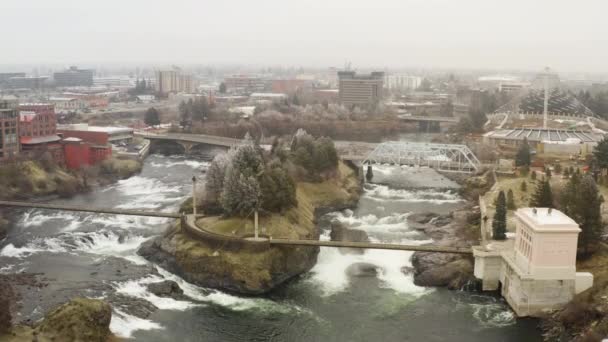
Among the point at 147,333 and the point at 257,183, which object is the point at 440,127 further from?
the point at 147,333

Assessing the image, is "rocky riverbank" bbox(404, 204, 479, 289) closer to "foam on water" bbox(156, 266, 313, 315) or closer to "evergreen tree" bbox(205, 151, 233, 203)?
"foam on water" bbox(156, 266, 313, 315)

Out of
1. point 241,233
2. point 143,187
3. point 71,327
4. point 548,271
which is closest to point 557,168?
point 548,271

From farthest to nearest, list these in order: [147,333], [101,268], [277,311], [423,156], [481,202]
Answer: [423,156], [481,202], [101,268], [277,311], [147,333]

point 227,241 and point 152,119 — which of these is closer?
point 227,241

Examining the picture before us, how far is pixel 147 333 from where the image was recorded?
72.7 ft

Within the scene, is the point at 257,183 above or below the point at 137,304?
above

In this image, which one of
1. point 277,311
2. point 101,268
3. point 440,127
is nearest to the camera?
point 277,311

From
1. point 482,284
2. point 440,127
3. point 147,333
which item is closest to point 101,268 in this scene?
point 147,333

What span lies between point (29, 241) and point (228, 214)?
1046 centimetres

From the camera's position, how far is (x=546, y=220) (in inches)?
957

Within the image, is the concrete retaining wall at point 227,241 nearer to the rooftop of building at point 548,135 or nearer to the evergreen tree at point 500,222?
the evergreen tree at point 500,222

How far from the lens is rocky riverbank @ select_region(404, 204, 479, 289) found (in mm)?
26891

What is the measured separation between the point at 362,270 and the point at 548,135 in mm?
33058

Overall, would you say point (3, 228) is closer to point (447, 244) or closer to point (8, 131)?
point (8, 131)
